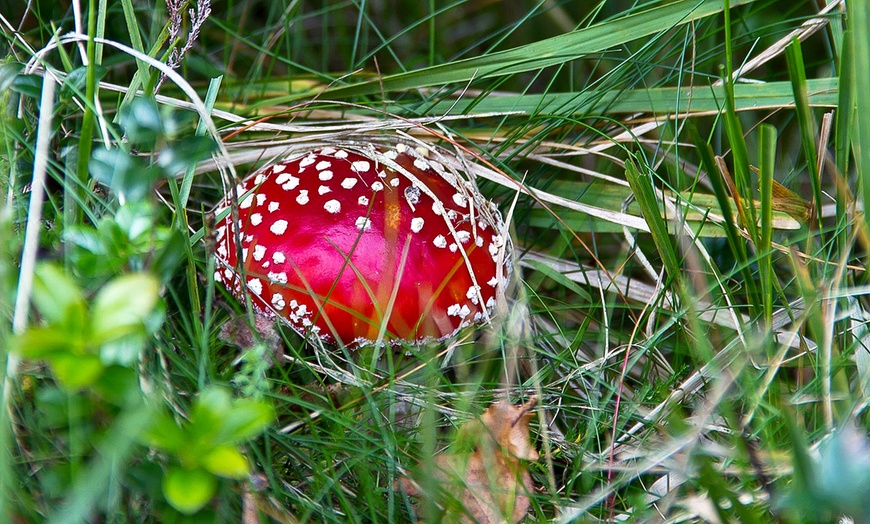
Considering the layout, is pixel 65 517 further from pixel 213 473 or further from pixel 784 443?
pixel 784 443

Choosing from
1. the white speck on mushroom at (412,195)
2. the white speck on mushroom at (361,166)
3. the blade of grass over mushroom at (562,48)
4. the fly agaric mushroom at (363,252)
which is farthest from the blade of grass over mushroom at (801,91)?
the white speck on mushroom at (361,166)

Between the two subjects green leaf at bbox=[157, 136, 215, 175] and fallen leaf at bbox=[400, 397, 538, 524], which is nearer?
green leaf at bbox=[157, 136, 215, 175]

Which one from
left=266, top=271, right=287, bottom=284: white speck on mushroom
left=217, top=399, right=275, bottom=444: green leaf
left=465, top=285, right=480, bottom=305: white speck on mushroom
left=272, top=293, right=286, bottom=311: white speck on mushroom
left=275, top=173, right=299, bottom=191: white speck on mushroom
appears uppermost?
left=275, top=173, right=299, bottom=191: white speck on mushroom

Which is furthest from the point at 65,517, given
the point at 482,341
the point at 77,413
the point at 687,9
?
the point at 687,9

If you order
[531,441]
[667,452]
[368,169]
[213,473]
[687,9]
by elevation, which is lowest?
[531,441]

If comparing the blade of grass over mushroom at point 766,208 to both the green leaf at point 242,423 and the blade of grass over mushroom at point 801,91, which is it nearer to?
the blade of grass over mushroom at point 801,91

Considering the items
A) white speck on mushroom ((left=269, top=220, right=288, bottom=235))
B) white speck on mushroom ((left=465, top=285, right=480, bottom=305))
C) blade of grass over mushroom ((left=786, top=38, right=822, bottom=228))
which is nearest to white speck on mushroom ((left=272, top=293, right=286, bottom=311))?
white speck on mushroom ((left=269, top=220, right=288, bottom=235))

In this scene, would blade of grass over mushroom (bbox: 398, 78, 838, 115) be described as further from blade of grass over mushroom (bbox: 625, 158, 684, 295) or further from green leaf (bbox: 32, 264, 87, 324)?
green leaf (bbox: 32, 264, 87, 324)
